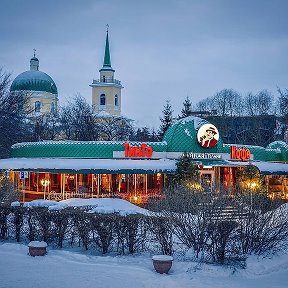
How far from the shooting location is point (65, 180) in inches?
1302

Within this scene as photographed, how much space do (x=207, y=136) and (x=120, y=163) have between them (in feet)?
21.3

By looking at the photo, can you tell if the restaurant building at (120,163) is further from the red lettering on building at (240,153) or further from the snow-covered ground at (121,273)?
the snow-covered ground at (121,273)

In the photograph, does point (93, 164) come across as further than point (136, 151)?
No

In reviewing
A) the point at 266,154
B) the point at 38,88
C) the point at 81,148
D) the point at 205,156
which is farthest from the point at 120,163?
the point at 38,88

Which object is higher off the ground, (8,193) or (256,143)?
(256,143)

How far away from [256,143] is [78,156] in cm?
3954

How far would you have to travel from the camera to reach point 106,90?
77812 mm

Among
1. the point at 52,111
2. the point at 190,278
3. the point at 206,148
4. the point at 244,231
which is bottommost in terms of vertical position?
the point at 190,278

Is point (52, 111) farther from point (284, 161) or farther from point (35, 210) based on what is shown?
point (35, 210)

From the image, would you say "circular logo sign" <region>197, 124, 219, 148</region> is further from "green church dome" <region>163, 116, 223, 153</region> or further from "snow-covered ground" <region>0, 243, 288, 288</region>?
"snow-covered ground" <region>0, 243, 288, 288</region>

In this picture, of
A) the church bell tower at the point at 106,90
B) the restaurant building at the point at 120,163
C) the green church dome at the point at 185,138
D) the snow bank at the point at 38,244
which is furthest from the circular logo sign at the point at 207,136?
the church bell tower at the point at 106,90

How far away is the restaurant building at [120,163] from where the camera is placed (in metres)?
29.7

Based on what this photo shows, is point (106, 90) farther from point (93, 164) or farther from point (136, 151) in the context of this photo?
point (93, 164)

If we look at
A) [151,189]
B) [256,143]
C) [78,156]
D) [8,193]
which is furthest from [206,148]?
[256,143]
